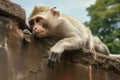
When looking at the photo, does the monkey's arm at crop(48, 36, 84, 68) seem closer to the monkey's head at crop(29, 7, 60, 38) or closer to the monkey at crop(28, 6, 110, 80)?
the monkey at crop(28, 6, 110, 80)

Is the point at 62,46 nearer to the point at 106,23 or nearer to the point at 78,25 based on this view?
the point at 78,25

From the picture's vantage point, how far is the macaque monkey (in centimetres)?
400

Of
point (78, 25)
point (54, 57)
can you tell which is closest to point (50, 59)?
point (54, 57)

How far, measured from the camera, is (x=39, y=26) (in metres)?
4.33

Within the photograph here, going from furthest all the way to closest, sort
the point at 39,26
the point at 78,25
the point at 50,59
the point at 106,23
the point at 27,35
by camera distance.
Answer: the point at 106,23, the point at 78,25, the point at 39,26, the point at 27,35, the point at 50,59

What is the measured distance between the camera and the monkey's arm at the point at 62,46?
3.87 m

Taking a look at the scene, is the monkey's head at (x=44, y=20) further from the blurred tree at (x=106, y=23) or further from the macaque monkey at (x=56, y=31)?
the blurred tree at (x=106, y=23)

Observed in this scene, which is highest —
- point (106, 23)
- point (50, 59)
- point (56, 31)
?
point (106, 23)

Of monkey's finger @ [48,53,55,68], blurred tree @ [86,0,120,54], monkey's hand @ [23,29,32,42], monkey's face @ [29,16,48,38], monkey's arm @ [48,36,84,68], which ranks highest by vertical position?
blurred tree @ [86,0,120,54]

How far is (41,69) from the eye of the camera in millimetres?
4043

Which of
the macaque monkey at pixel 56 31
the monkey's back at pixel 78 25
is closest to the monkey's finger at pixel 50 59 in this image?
the macaque monkey at pixel 56 31

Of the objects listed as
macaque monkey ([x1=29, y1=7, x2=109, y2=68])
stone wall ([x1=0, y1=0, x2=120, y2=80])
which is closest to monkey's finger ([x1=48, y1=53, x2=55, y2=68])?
macaque monkey ([x1=29, y1=7, x2=109, y2=68])

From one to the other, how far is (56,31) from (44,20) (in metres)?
0.17

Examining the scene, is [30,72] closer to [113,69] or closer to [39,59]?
[39,59]
